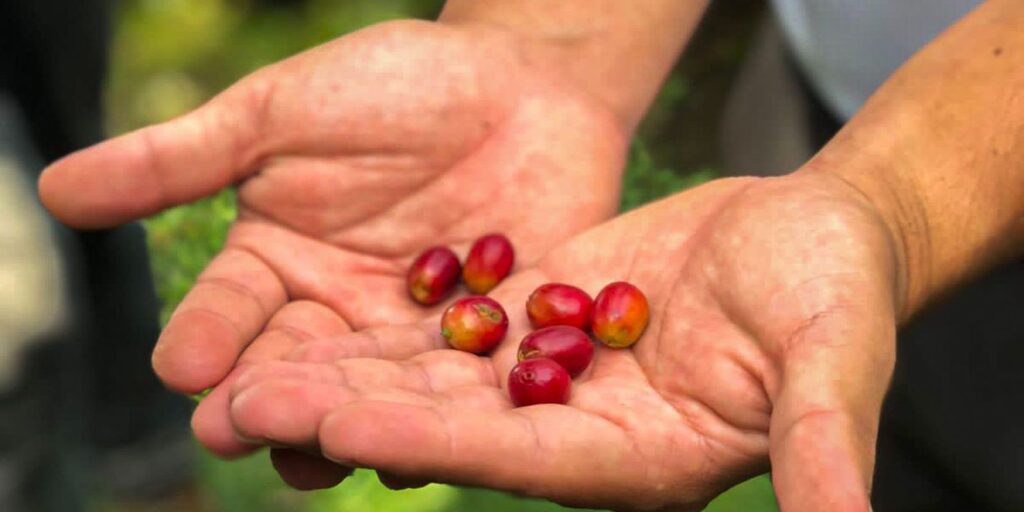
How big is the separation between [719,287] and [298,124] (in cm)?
94

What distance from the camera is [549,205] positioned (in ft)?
7.88

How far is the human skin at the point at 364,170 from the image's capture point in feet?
7.06

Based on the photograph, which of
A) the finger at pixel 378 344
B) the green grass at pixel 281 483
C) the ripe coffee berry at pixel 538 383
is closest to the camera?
the ripe coffee berry at pixel 538 383

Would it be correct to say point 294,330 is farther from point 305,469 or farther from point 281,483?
point 281,483

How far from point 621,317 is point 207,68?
3.11m

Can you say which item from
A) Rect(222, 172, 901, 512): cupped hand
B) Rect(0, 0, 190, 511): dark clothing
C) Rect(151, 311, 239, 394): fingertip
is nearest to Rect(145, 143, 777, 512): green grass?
Rect(0, 0, 190, 511): dark clothing

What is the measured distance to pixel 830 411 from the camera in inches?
57.0

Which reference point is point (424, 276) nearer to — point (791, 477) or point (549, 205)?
point (549, 205)

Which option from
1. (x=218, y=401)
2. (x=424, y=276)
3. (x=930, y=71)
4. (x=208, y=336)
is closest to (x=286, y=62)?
(x=424, y=276)

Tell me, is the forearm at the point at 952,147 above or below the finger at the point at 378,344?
above

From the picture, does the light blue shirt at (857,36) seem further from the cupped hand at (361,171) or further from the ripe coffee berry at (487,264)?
the ripe coffee berry at (487,264)

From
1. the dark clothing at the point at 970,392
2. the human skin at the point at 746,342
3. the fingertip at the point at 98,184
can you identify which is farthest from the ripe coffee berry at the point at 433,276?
the dark clothing at the point at 970,392

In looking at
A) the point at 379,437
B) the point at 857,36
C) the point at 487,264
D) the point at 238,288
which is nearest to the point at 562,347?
the point at 487,264

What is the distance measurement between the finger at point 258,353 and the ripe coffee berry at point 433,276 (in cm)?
17
